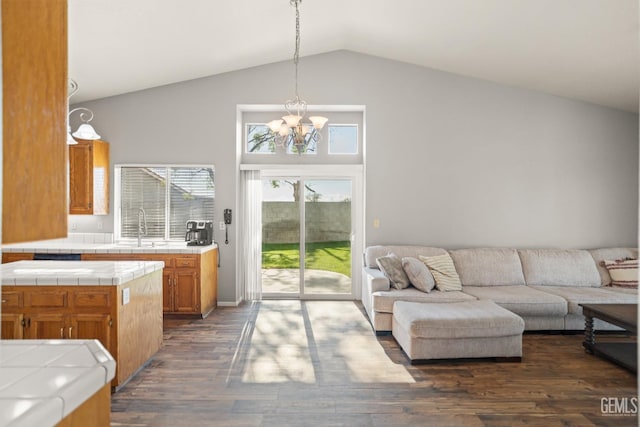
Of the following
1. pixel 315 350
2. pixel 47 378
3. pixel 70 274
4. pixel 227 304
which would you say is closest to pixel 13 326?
pixel 70 274

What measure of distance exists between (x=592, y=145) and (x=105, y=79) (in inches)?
257

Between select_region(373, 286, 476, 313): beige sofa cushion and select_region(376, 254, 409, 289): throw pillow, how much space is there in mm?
172

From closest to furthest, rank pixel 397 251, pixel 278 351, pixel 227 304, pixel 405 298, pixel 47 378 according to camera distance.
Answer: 1. pixel 47 378
2. pixel 278 351
3. pixel 405 298
4. pixel 397 251
5. pixel 227 304

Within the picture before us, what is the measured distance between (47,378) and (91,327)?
190 centimetres

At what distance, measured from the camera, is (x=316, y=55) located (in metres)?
5.32

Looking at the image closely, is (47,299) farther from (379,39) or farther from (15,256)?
(379,39)

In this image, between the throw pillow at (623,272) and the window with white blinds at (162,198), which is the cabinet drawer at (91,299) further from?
the throw pillow at (623,272)

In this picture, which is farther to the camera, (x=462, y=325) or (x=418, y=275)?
(x=418, y=275)

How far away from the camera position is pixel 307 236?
570 centimetres

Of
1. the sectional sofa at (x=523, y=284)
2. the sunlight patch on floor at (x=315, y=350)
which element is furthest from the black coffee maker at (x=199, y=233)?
the sectional sofa at (x=523, y=284)

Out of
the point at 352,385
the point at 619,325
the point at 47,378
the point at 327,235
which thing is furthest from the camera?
the point at 327,235

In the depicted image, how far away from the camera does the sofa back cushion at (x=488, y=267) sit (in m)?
4.71

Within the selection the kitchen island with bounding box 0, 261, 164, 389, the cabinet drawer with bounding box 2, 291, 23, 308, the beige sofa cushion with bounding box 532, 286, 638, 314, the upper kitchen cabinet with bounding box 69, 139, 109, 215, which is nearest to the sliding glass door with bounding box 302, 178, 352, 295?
the beige sofa cushion with bounding box 532, 286, 638, 314

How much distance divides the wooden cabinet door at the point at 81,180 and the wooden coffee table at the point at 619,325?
5862mm
